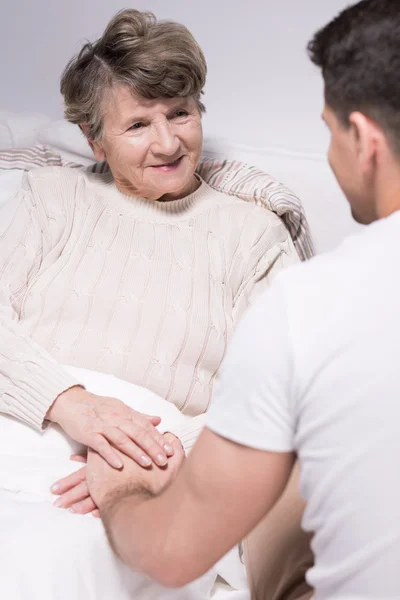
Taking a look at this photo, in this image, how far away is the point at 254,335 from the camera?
0.92 metres

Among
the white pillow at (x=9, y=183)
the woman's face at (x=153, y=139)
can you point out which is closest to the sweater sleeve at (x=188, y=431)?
the woman's face at (x=153, y=139)

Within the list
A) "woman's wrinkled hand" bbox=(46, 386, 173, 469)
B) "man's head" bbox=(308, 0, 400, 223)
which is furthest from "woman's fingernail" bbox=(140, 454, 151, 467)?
"man's head" bbox=(308, 0, 400, 223)

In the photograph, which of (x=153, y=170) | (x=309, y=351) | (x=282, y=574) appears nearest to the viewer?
(x=309, y=351)

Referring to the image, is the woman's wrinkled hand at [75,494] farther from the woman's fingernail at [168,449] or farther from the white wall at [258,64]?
the white wall at [258,64]

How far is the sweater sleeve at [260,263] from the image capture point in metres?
1.92

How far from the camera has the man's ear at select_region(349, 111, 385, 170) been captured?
3.21 ft

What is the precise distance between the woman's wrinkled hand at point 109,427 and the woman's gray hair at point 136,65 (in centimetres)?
73

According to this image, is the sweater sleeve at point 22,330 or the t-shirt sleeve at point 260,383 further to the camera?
the sweater sleeve at point 22,330

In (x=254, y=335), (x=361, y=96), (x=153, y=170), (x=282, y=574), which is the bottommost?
(x=282, y=574)

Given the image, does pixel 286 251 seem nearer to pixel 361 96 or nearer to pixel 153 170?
pixel 153 170

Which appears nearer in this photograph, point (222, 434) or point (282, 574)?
point (222, 434)

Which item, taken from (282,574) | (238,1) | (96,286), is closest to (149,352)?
(96,286)

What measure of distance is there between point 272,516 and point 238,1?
1.68 metres

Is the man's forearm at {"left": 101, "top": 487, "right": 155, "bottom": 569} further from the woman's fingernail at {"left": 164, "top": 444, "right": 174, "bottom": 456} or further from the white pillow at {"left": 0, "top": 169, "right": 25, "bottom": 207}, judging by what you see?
the white pillow at {"left": 0, "top": 169, "right": 25, "bottom": 207}
